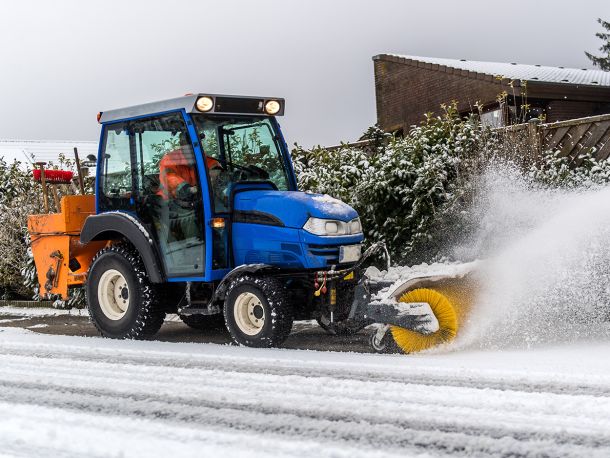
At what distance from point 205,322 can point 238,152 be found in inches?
81.2

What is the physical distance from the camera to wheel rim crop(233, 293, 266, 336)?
6566 mm

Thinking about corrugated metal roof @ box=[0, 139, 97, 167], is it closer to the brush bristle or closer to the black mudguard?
the black mudguard

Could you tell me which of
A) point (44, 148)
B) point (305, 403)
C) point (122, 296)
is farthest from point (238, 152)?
point (44, 148)

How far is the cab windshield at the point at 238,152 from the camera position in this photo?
6.88 m

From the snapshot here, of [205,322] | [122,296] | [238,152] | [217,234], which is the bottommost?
[205,322]

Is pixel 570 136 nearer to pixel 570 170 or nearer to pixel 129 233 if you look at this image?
pixel 570 170

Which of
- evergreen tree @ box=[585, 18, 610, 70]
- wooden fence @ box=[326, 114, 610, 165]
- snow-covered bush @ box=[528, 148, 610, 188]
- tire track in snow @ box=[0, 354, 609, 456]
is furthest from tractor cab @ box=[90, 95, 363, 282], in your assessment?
evergreen tree @ box=[585, 18, 610, 70]

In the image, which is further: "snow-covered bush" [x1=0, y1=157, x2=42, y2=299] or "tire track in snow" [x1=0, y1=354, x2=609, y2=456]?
"snow-covered bush" [x1=0, y1=157, x2=42, y2=299]

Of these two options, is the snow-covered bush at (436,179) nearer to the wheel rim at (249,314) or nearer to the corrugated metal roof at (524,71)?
the wheel rim at (249,314)

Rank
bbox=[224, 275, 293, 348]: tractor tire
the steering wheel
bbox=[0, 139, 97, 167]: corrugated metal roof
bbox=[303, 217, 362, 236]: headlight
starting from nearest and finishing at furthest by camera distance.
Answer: bbox=[224, 275, 293, 348]: tractor tire < bbox=[303, 217, 362, 236]: headlight < the steering wheel < bbox=[0, 139, 97, 167]: corrugated metal roof

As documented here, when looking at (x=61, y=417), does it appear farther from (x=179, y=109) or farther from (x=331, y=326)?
(x=179, y=109)

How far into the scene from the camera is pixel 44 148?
29016 millimetres

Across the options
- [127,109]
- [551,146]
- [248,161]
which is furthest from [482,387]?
[551,146]

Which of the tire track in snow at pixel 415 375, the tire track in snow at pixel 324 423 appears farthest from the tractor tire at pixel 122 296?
the tire track in snow at pixel 324 423
